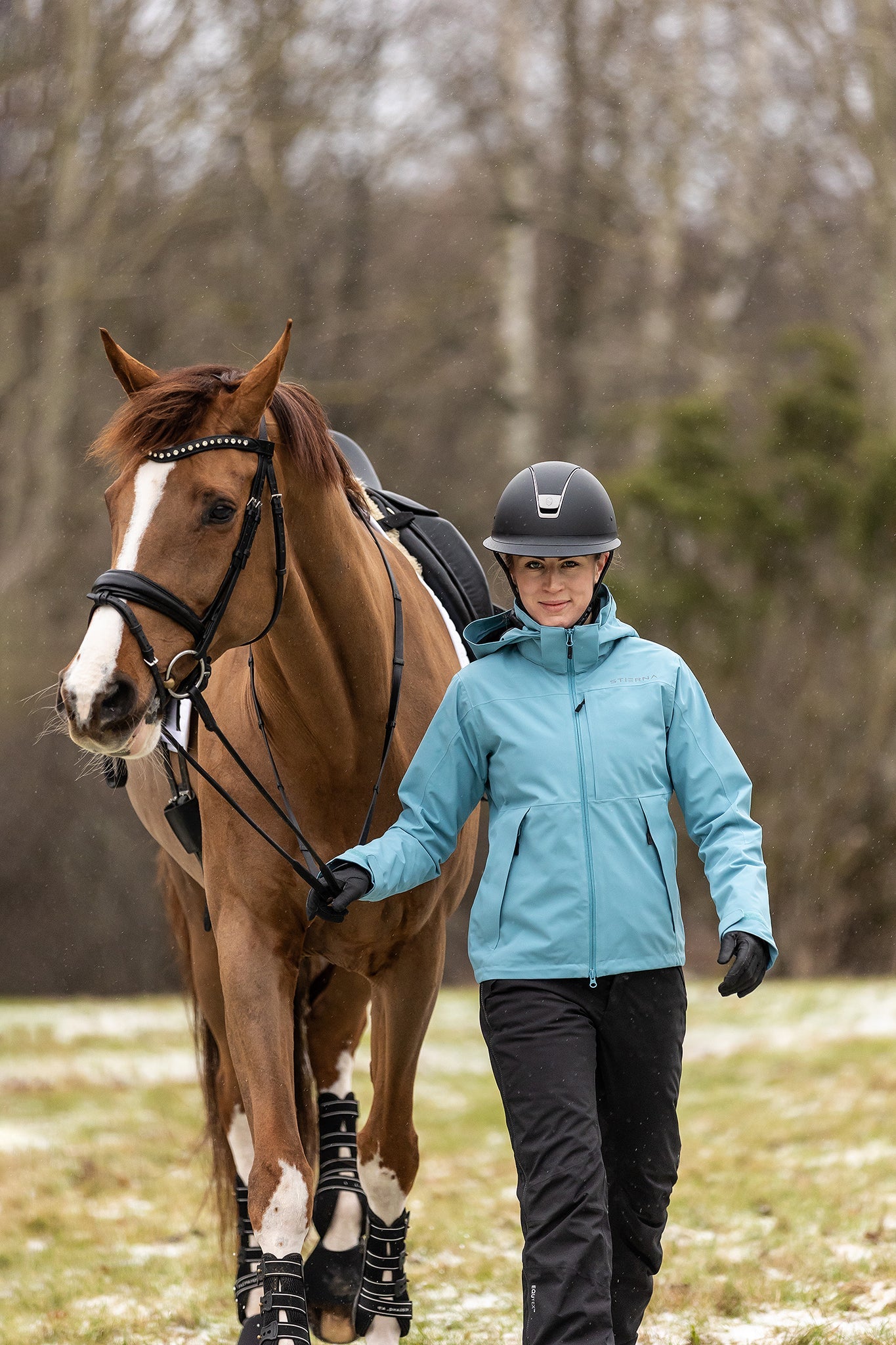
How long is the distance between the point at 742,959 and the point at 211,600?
3.83 ft

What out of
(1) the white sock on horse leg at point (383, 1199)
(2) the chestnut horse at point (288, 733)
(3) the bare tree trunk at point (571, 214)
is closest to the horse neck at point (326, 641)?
(2) the chestnut horse at point (288, 733)

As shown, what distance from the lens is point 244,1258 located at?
13.4ft

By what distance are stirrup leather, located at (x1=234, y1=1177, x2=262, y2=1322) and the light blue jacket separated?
138 cm

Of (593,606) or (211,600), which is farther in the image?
(593,606)

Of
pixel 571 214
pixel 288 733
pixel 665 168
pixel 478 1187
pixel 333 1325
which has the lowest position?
pixel 478 1187

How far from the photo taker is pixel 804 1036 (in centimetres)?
937

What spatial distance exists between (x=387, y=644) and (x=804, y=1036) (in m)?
6.74

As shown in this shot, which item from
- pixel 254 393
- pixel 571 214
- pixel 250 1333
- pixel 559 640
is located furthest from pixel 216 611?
pixel 571 214

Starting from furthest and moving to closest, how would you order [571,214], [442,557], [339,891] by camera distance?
[571,214], [442,557], [339,891]

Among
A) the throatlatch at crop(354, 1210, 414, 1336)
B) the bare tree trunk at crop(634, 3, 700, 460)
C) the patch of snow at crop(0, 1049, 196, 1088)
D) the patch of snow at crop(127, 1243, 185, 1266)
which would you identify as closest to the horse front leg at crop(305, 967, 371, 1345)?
the throatlatch at crop(354, 1210, 414, 1336)

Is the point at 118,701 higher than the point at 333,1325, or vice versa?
the point at 118,701

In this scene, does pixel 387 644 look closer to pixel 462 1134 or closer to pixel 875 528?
pixel 462 1134

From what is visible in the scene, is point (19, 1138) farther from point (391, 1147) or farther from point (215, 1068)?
point (391, 1147)

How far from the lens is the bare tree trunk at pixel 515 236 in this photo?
15195 millimetres
